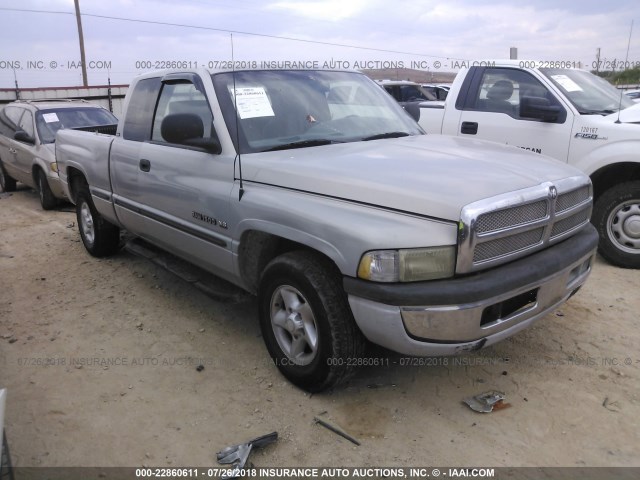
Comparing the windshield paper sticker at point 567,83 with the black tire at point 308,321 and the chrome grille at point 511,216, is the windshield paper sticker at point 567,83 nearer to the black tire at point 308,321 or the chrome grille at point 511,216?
the chrome grille at point 511,216

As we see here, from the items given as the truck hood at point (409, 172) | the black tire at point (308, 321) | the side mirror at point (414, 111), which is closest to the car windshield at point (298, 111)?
the truck hood at point (409, 172)

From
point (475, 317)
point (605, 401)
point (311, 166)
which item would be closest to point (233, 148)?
point (311, 166)

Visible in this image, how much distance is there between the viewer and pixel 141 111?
14.8ft

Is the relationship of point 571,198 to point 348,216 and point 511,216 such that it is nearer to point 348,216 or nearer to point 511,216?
point 511,216

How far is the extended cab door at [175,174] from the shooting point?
341 centimetres

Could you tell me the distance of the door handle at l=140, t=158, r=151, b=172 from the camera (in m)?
4.17

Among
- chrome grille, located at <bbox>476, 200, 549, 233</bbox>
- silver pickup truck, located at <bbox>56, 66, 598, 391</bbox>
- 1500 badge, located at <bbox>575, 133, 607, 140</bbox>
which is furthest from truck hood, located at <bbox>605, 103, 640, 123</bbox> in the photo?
chrome grille, located at <bbox>476, 200, 549, 233</bbox>

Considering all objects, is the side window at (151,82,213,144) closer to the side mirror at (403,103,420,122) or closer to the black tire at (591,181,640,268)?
the side mirror at (403,103,420,122)

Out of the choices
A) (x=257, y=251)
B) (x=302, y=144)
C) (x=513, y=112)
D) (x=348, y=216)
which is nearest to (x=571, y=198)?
(x=348, y=216)

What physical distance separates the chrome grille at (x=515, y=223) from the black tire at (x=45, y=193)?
752 cm

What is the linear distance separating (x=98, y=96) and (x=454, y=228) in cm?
1889

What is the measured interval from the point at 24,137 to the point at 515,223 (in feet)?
26.7

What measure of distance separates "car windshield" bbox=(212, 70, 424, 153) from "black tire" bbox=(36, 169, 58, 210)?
577 cm

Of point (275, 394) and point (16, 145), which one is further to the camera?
point (16, 145)
